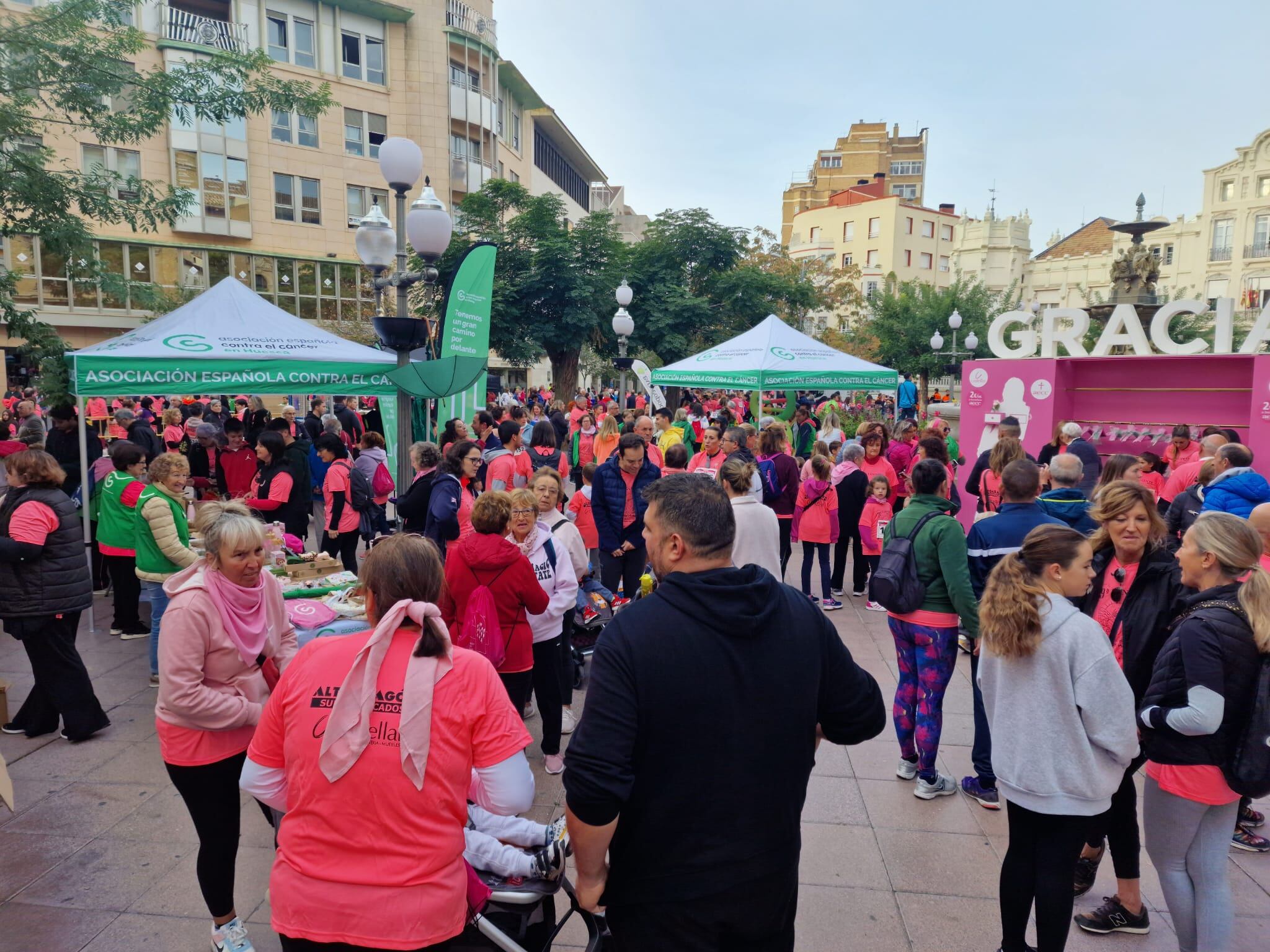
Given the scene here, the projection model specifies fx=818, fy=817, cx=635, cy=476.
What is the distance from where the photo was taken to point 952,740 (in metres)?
5.45

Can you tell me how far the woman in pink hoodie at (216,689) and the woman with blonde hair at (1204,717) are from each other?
11.0ft

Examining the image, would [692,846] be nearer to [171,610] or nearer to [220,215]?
[171,610]

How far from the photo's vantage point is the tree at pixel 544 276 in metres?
25.1

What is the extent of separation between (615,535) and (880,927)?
390cm

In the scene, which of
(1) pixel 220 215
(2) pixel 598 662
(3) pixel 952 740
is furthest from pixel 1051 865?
(1) pixel 220 215

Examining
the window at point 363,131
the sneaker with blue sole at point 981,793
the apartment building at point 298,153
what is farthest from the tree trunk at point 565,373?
the sneaker with blue sole at point 981,793

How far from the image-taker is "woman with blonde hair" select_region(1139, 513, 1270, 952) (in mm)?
2875

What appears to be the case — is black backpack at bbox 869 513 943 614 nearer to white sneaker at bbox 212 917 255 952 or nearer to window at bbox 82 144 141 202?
white sneaker at bbox 212 917 255 952

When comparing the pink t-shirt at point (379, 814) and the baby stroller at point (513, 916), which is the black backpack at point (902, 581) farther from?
the pink t-shirt at point (379, 814)

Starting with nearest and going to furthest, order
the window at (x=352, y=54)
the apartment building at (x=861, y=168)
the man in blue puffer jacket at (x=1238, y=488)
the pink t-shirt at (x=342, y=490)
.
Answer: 1. the man in blue puffer jacket at (x=1238, y=488)
2. the pink t-shirt at (x=342, y=490)
3. the window at (x=352, y=54)
4. the apartment building at (x=861, y=168)

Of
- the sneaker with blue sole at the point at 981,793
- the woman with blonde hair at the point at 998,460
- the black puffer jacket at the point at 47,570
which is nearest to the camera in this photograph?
the sneaker with blue sole at the point at 981,793

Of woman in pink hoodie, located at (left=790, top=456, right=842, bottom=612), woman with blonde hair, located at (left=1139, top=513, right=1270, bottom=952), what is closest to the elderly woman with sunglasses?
woman with blonde hair, located at (left=1139, top=513, right=1270, bottom=952)

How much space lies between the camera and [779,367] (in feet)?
41.8

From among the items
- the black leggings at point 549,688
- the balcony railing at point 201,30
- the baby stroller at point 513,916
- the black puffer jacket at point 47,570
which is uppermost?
the balcony railing at point 201,30
